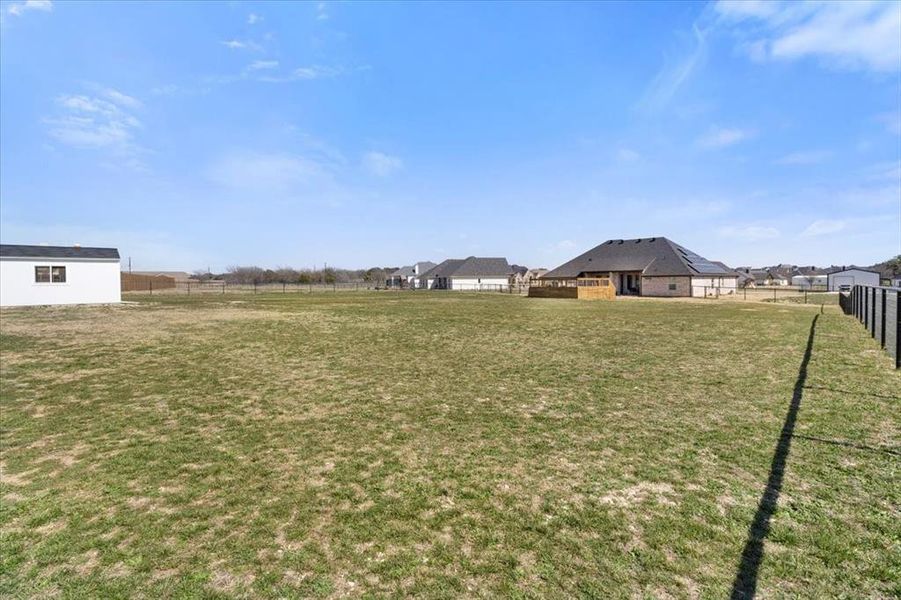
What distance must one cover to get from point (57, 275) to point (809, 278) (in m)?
125

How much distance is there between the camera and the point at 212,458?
4.51m

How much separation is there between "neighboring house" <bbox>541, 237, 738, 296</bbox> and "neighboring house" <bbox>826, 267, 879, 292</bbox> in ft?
107

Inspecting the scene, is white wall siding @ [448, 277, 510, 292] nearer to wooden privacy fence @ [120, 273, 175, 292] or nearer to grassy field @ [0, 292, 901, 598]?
wooden privacy fence @ [120, 273, 175, 292]

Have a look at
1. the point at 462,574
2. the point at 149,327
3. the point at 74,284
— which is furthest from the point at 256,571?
the point at 74,284

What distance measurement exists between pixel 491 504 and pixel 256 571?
5.65 feet

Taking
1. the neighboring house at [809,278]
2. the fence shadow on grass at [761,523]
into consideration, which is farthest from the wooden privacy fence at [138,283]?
the neighboring house at [809,278]

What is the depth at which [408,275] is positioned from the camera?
90.2m

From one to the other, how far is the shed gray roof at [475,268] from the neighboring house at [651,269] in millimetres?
22113

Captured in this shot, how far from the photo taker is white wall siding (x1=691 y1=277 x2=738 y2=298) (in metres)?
42.0

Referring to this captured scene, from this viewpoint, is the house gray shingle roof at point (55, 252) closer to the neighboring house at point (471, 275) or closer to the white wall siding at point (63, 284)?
the white wall siding at point (63, 284)

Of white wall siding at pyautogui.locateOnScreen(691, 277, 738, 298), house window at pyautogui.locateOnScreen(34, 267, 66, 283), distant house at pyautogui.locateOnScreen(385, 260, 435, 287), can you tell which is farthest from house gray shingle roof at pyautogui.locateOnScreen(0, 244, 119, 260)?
distant house at pyautogui.locateOnScreen(385, 260, 435, 287)

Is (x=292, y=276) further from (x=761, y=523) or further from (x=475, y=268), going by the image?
(x=761, y=523)

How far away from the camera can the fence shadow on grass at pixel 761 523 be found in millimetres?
2564

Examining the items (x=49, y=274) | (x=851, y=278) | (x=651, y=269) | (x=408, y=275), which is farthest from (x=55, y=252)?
(x=851, y=278)
